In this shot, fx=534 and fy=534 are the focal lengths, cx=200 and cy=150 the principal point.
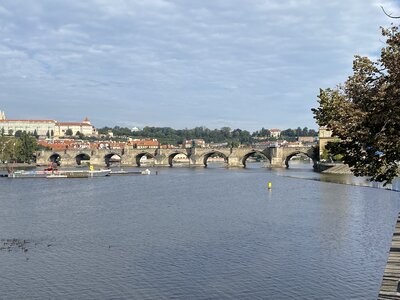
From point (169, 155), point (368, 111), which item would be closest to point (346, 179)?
point (368, 111)

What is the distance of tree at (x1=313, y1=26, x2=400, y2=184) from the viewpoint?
1489cm

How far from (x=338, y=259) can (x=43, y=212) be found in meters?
26.8

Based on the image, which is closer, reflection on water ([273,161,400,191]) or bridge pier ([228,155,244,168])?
reflection on water ([273,161,400,191])

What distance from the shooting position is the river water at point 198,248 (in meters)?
20.7

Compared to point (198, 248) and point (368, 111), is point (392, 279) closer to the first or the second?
point (368, 111)

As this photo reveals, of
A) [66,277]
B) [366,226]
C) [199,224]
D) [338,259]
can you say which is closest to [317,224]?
[366,226]

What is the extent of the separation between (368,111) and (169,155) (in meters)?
123

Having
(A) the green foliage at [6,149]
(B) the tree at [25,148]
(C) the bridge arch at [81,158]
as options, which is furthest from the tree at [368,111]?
(B) the tree at [25,148]

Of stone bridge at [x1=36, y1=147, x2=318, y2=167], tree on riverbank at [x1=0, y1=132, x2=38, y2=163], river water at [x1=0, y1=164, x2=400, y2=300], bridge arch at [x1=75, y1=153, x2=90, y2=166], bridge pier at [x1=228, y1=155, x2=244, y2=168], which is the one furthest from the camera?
bridge arch at [x1=75, y1=153, x2=90, y2=166]

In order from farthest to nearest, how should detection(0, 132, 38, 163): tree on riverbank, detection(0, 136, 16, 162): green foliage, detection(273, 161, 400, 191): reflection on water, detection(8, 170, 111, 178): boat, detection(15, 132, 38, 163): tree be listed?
detection(15, 132, 38, 163): tree
detection(0, 132, 38, 163): tree on riverbank
detection(0, 136, 16, 162): green foliage
detection(8, 170, 111, 178): boat
detection(273, 161, 400, 191): reflection on water

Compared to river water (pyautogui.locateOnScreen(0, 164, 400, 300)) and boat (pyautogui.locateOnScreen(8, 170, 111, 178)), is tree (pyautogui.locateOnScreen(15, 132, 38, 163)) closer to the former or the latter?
boat (pyautogui.locateOnScreen(8, 170, 111, 178))

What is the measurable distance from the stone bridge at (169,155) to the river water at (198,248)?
70471mm

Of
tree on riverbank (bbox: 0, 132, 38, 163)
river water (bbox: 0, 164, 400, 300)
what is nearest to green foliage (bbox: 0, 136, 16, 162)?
tree on riverbank (bbox: 0, 132, 38, 163)

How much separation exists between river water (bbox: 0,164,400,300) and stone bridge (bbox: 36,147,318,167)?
231ft
